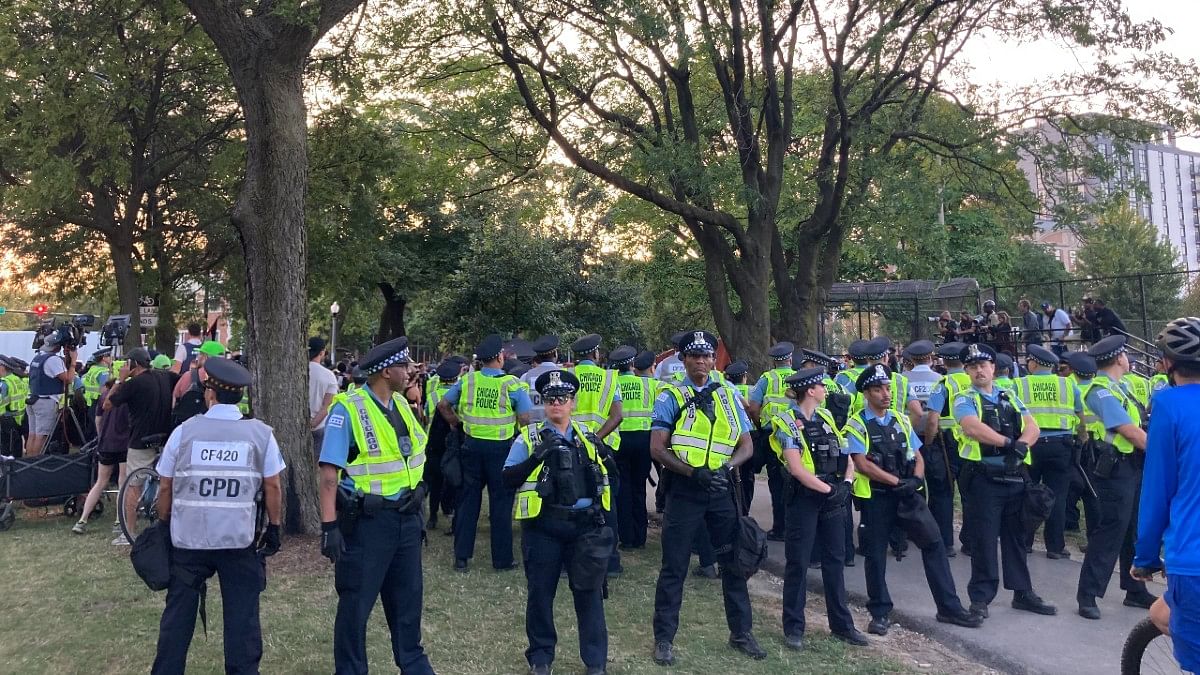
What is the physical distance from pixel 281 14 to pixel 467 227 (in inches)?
971

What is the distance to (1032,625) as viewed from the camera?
22.6 ft

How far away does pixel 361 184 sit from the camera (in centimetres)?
2017

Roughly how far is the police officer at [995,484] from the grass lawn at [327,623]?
4.56ft

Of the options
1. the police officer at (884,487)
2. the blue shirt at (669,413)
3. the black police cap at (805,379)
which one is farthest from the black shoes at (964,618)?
the blue shirt at (669,413)

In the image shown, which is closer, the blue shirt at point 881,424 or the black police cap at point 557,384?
the black police cap at point 557,384

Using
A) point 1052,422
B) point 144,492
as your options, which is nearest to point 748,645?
point 1052,422

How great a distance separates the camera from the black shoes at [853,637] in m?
6.45

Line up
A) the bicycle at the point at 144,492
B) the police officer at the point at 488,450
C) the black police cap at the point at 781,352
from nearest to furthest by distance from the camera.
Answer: the bicycle at the point at 144,492 → the police officer at the point at 488,450 → the black police cap at the point at 781,352

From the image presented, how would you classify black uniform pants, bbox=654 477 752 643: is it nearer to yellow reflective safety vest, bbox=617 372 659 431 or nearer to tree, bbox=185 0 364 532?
yellow reflective safety vest, bbox=617 372 659 431

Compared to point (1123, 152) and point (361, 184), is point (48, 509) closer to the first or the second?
point (361, 184)

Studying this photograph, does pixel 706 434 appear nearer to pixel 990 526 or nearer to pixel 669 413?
pixel 669 413

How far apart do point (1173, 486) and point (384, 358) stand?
12.8 feet

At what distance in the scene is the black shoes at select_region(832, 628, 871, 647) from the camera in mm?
6453

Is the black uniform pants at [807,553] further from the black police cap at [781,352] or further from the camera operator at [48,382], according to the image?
the camera operator at [48,382]
